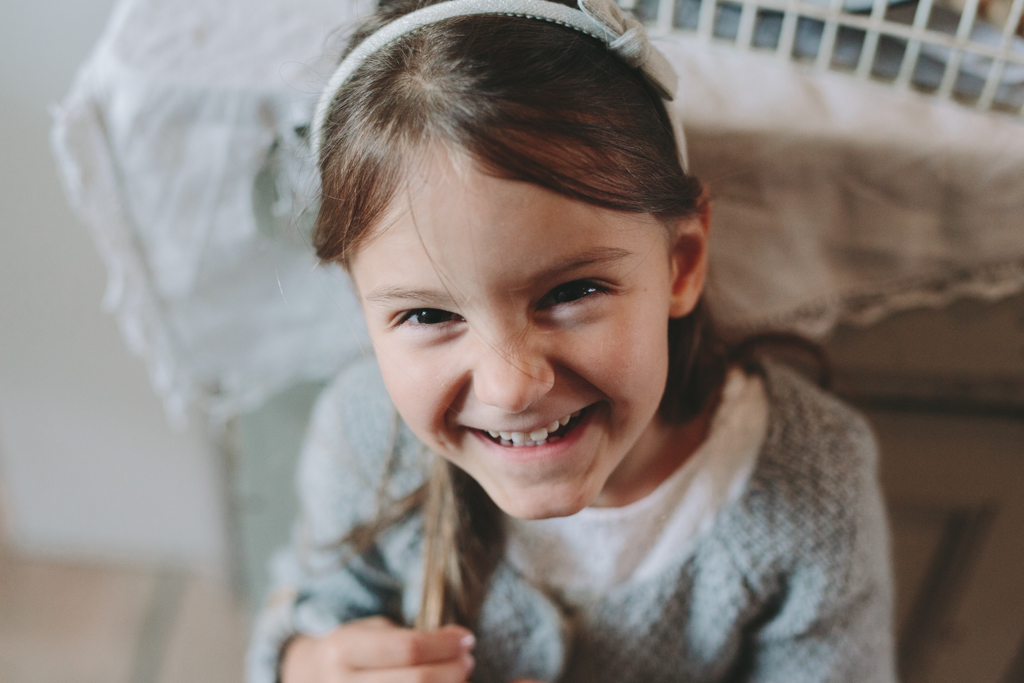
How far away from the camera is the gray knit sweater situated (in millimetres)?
642

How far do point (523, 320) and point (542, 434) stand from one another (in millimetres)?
95

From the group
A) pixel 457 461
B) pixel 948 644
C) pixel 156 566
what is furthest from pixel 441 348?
pixel 156 566

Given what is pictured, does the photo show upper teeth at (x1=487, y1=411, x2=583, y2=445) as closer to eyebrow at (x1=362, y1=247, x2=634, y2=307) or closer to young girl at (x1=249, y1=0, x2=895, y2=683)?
young girl at (x1=249, y1=0, x2=895, y2=683)

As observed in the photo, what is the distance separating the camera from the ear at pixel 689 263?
1.80 feet

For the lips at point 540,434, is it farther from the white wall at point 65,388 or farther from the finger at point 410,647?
the white wall at point 65,388

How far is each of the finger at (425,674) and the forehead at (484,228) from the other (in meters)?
0.34

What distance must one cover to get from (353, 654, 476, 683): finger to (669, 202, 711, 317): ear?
329 millimetres

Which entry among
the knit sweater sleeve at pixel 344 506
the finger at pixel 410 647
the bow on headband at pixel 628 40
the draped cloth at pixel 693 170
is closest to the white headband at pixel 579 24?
the bow on headband at pixel 628 40

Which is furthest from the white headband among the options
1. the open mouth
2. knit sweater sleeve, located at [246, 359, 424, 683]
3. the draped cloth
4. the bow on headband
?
knit sweater sleeve, located at [246, 359, 424, 683]

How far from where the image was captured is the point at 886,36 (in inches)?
23.7

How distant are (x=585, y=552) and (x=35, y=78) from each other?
74 centimetres

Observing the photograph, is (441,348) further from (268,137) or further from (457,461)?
(268,137)

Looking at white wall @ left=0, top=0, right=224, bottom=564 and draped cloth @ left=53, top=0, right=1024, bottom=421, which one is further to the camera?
white wall @ left=0, top=0, right=224, bottom=564

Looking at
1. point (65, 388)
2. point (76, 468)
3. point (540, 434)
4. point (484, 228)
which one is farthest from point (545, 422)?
point (76, 468)
